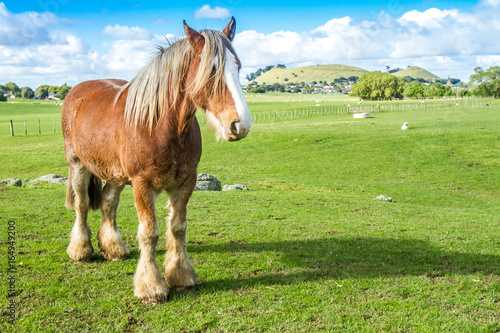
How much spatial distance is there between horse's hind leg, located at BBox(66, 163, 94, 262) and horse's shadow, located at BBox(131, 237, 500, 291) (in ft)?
2.57

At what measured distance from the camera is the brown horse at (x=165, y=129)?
4.16 meters

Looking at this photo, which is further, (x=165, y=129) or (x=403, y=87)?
(x=403, y=87)

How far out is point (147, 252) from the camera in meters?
4.99

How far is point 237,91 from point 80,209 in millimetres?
3914

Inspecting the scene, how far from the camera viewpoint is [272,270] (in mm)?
5953

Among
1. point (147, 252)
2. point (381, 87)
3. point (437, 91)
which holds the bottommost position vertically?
point (147, 252)

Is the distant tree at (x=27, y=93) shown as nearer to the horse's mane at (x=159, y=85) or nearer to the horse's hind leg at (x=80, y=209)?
the horse's hind leg at (x=80, y=209)

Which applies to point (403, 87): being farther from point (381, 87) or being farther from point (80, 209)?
point (80, 209)

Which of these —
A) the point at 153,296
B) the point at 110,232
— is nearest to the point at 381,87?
the point at 110,232

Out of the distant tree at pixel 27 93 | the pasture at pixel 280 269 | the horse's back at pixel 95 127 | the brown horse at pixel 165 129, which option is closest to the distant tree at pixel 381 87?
the distant tree at pixel 27 93

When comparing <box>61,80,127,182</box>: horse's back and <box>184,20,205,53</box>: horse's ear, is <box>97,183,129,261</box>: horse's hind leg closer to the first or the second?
<box>61,80,127,182</box>: horse's back

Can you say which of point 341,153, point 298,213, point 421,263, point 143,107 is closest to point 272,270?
point 421,263

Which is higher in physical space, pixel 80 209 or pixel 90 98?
pixel 90 98

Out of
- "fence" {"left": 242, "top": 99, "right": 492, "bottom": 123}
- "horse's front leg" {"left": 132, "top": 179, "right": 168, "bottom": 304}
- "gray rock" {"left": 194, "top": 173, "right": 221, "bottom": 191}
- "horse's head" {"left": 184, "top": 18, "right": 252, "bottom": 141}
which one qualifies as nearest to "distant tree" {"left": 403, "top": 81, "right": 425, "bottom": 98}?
"fence" {"left": 242, "top": 99, "right": 492, "bottom": 123}
